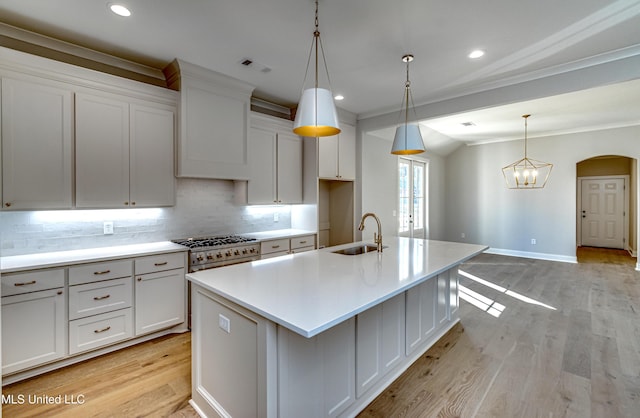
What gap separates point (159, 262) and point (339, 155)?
2873mm

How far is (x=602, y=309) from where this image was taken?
145 inches

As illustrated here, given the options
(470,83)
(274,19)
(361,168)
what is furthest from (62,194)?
(470,83)

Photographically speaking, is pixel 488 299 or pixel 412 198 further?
pixel 412 198

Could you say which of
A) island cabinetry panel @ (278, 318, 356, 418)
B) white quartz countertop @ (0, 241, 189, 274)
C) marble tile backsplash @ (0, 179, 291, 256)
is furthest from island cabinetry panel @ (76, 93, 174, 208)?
island cabinetry panel @ (278, 318, 356, 418)

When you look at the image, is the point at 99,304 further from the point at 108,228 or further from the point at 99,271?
the point at 108,228

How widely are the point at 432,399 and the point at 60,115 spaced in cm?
367

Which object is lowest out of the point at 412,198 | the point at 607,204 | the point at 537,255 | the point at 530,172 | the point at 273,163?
the point at 537,255

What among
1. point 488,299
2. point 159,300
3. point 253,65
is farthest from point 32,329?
point 488,299

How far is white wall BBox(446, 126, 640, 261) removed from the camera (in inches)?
240

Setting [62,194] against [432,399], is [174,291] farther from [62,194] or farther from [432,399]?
[432,399]

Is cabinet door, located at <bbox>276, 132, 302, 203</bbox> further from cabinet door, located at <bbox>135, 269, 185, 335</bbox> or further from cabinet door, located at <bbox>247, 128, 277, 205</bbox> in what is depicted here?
cabinet door, located at <bbox>135, 269, 185, 335</bbox>

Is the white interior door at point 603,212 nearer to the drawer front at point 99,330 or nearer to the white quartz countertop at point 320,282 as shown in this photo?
the white quartz countertop at point 320,282

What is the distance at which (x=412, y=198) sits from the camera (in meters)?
6.54

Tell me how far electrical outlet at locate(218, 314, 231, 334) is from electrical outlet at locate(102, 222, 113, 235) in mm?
2004
